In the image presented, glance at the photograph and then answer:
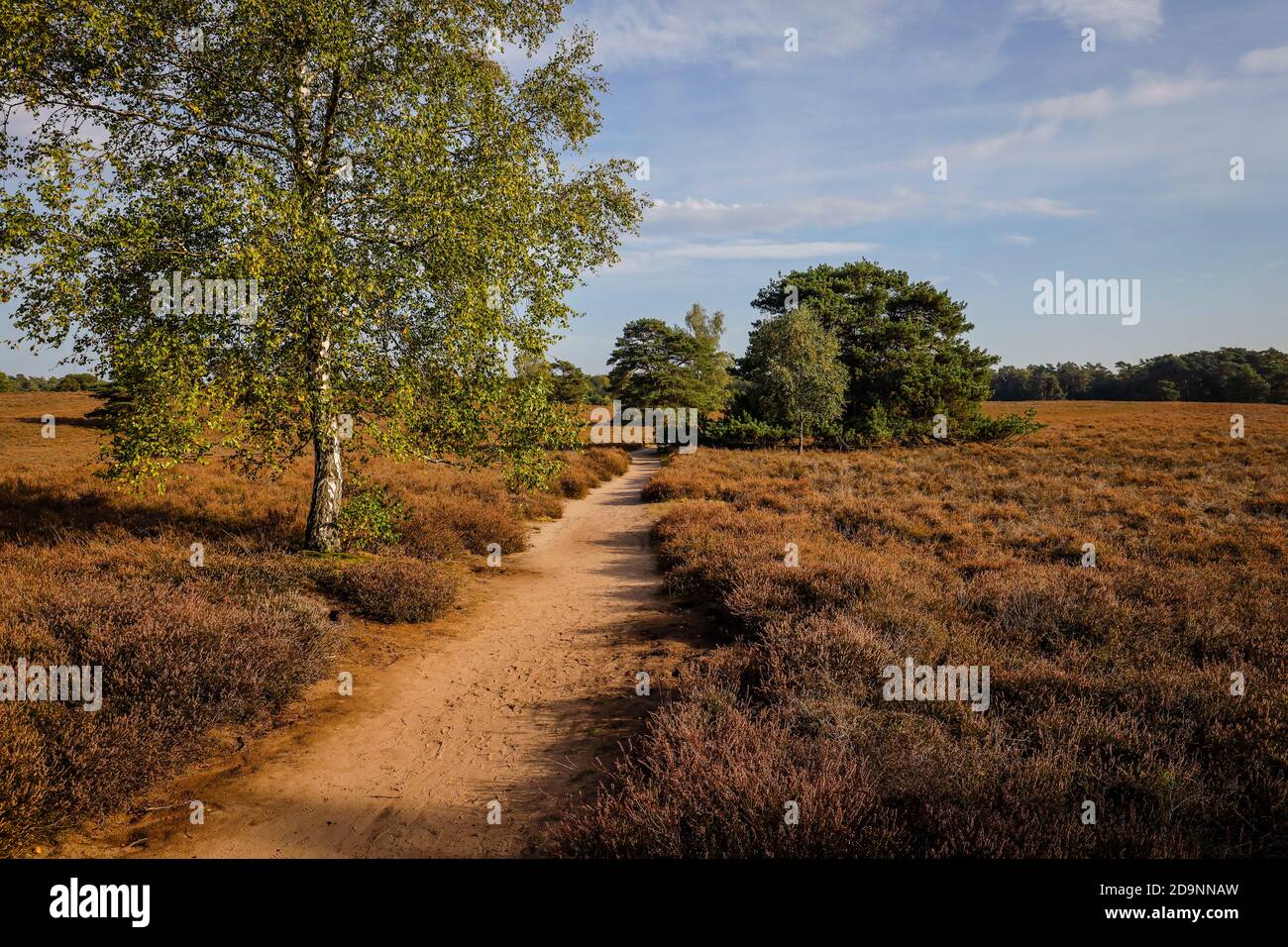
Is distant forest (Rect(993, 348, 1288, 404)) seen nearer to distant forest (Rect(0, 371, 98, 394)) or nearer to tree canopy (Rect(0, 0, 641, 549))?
tree canopy (Rect(0, 0, 641, 549))

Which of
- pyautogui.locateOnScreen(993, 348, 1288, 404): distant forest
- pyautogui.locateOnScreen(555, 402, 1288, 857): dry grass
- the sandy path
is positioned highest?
pyautogui.locateOnScreen(993, 348, 1288, 404): distant forest

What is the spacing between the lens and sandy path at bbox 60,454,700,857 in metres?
4.45

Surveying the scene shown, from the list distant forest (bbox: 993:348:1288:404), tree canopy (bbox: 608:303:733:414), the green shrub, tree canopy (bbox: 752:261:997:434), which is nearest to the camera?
the green shrub

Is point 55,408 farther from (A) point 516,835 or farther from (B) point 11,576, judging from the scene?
(A) point 516,835

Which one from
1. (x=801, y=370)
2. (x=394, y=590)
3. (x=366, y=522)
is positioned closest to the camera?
(x=394, y=590)

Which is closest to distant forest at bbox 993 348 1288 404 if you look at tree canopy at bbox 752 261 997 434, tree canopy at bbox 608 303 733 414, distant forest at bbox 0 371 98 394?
tree canopy at bbox 752 261 997 434

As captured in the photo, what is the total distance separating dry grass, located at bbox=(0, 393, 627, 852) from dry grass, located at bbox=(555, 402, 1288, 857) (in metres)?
3.74

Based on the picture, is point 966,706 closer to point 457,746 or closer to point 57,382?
point 457,746

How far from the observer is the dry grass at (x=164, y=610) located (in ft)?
14.9

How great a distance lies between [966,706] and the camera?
5.72m

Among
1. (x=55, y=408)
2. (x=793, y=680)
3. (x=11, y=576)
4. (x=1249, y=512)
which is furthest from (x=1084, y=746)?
(x=55, y=408)

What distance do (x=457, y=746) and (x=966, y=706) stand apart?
513cm

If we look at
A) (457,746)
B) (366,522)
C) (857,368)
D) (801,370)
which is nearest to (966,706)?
(457,746)

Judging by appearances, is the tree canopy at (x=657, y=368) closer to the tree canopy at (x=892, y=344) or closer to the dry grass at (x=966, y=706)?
the tree canopy at (x=892, y=344)
